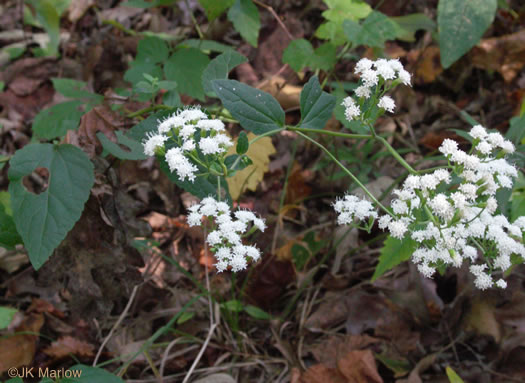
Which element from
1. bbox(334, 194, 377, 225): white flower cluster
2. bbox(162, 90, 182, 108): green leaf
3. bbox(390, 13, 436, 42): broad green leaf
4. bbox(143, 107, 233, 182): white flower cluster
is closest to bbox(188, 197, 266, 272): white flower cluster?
bbox(143, 107, 233, 182): white flower cluster

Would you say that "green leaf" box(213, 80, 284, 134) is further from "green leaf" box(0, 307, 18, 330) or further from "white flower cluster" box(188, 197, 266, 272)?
"green leaf" box(0, 307, 18, 330)

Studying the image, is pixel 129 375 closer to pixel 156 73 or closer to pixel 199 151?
pixel 199 151

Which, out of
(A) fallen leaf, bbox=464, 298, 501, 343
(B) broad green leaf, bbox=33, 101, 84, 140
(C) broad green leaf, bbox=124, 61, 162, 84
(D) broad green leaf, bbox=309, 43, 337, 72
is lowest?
(A) fallen leaf, bbox=464, 298, 501, 343

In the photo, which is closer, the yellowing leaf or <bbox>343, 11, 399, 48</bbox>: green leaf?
<bbox>343, 11, 399, 48</bbox>: green leaf

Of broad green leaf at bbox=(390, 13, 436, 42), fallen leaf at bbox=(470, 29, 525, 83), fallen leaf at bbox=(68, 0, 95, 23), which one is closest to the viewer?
broad green leaf at bbox=(390, 13, 436, 42)

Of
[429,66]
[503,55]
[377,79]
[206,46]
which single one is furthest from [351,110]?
[503,55]

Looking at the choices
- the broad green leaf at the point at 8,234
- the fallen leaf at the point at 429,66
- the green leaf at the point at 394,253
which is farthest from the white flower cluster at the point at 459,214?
the fallen leaf at the point at 429,66

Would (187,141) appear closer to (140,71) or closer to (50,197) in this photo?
(50,197)
